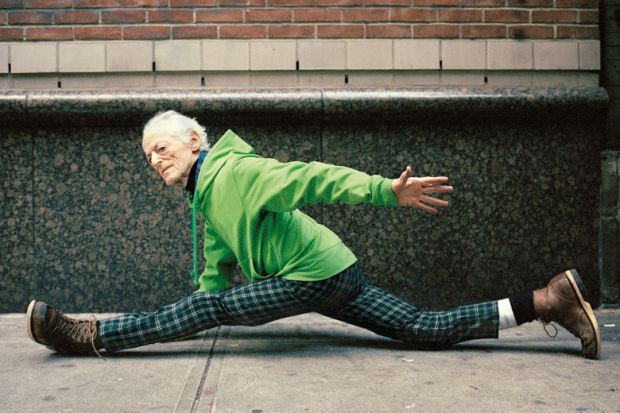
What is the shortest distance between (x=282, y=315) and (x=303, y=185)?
69 centimetres

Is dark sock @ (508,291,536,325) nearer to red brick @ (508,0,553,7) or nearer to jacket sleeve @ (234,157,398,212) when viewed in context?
jacket sleeve @ (234,157,398,212)

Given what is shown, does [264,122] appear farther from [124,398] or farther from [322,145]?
[124,398]

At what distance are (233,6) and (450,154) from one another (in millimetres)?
1591

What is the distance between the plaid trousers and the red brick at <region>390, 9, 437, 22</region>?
185 centimetres

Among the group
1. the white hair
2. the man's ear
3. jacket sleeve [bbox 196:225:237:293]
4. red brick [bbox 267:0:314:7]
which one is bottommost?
jacket sleeve [bbox 196:225:237:293]

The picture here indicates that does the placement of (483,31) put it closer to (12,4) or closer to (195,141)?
(195,141)

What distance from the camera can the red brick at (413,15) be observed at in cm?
462

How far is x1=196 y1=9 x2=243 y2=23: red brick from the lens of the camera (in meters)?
4.60

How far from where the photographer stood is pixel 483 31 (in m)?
4.64

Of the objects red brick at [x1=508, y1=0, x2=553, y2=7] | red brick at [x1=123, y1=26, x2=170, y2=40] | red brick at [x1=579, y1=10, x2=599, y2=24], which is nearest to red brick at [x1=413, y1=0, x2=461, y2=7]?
red brick at [x1=508, y1=0, x2=553, y2=7]

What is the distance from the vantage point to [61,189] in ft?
15.0

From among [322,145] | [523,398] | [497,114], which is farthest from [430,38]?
[523,398]

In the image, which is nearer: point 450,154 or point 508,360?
point 508,360

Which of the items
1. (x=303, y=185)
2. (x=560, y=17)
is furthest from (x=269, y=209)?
(x=560, y=17)
